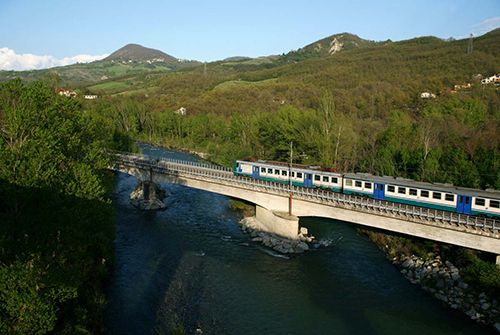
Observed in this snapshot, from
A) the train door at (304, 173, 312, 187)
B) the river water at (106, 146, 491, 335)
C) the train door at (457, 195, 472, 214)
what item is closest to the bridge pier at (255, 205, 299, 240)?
the river water at (106, 146, 491, 335)

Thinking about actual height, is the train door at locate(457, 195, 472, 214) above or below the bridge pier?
above

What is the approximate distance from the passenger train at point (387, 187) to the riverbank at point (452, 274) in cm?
340

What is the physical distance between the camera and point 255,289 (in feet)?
92.6

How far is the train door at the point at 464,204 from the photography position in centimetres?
2809

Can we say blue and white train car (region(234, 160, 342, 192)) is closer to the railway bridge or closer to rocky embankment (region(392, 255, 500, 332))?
the railway bridge

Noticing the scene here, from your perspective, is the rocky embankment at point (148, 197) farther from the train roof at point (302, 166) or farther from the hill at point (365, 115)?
the hill at point (365, 115)

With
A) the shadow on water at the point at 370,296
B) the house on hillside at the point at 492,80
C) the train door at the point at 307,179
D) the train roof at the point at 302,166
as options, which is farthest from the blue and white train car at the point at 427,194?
the house on hillside at the point at 492,80

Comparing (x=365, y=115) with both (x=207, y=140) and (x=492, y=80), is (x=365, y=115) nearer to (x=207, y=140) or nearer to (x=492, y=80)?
(x=492, y=80)

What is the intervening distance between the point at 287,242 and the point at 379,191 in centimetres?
895

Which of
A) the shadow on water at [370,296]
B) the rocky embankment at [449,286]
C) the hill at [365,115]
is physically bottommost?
the shadow on water at [370,296]

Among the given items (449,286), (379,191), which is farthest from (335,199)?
(449,286)

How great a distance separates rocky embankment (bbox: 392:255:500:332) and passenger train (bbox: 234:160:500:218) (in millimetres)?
4240

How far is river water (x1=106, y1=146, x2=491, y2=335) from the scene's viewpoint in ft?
77.9

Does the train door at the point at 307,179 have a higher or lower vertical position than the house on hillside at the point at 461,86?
lower
